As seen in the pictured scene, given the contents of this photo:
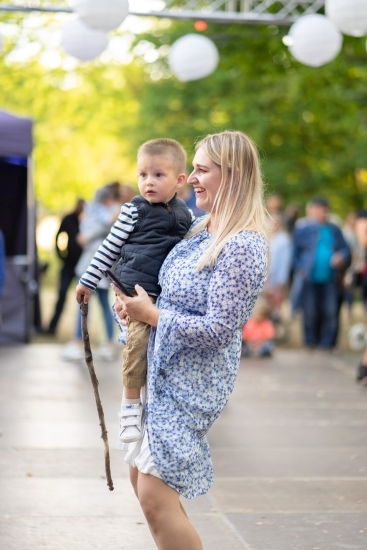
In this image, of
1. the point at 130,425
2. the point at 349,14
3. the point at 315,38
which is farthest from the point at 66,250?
the point at 130,425

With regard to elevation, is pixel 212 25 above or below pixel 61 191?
above

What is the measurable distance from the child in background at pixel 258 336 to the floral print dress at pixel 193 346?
8.24 metres

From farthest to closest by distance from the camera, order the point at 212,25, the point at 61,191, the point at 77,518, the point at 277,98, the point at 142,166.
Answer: the point at 61,191
the point at 277,98
the point at 212,25
the point at 77,518
the point at 142,166

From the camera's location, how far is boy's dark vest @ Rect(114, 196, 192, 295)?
11.4 feet

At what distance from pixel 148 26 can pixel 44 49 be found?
4.41m

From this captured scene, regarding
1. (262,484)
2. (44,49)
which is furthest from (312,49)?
(44,49)

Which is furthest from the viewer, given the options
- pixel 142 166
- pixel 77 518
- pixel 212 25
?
pixel 212 25

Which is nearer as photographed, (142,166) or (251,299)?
(251,299)

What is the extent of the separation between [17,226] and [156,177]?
968cm

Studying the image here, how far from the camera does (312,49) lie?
10.0 metres

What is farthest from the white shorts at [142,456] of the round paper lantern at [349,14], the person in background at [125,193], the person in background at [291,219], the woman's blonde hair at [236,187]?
the person in background at [291,219]

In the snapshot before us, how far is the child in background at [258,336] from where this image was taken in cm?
1165

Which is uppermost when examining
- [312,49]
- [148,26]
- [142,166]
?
[148,26]

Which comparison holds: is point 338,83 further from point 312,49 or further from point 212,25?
point 312,49
